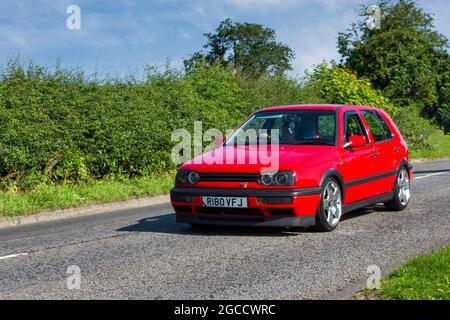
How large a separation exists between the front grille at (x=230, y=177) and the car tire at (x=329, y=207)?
3.03 feet

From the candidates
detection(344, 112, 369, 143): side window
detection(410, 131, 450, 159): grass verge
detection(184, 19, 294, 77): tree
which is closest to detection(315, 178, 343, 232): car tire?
detection(344, 112, 369, 143): side window

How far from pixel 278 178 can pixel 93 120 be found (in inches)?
314

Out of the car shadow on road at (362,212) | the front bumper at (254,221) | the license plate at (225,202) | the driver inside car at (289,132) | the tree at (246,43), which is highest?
the tree at (246,43)

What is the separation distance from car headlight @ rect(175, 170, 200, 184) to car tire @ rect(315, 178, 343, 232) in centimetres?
158

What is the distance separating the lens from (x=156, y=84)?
18.8 metres

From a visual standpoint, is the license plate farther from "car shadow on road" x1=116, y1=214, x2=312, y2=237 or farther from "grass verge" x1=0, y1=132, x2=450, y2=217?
"grass verge" x1=0, y1=132, x2=450, y2=217

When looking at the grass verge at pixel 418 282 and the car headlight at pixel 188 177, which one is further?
the car headlight at pixel 188 177

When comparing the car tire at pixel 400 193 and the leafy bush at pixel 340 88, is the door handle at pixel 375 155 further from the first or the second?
the leafy bush at pixel 340 88

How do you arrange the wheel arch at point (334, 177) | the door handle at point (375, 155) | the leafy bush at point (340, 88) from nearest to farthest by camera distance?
the wheel arch at point (334, 177) < the door handle at point (375, 155) < the leafy bush at point (340, 88)

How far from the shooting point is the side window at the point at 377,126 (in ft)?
34.0

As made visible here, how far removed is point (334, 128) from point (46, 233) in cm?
437

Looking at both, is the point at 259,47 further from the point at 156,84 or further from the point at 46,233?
the point at 46,233

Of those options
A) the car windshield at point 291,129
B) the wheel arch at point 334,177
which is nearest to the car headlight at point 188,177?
the car windshield at point 291,129

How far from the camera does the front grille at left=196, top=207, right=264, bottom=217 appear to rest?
8234 millimetres
